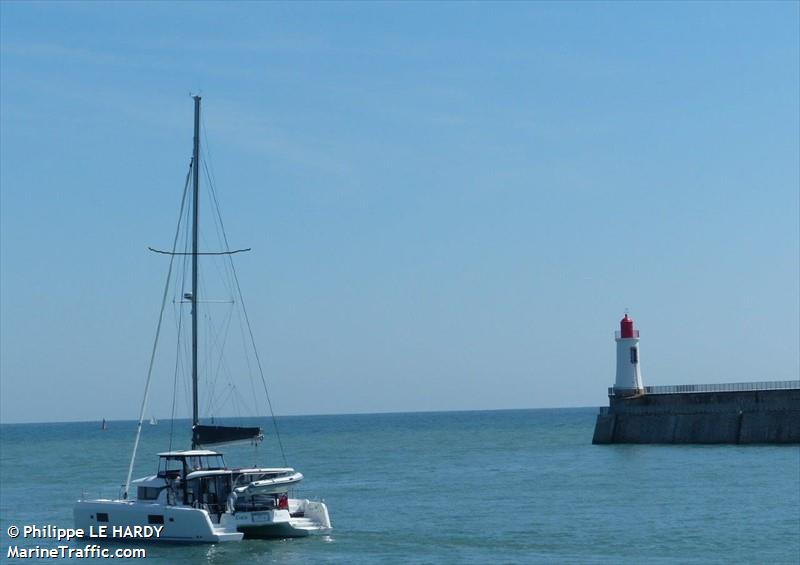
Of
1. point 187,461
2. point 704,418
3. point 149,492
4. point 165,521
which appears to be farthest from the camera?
point 704,418

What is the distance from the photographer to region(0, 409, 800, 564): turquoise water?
2831 cm

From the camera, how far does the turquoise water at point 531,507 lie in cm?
2831

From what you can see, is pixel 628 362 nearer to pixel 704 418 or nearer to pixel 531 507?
pixel 704 418

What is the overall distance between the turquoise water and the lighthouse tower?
11.5ft

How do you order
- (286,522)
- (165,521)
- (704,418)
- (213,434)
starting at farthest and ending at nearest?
1. (704,418)
2. (213,434)
3. (286,522)
4. (165,521)

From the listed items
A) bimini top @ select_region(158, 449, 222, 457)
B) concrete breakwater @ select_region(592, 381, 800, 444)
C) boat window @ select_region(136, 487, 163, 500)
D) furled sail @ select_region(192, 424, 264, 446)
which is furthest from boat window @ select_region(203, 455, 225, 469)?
concrete breakwater @ select_region(592, 381, 800, 444)

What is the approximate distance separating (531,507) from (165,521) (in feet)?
42.4

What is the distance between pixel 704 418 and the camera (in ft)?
208

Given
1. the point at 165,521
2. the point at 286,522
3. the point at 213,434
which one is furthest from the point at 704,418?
the point at 165,521

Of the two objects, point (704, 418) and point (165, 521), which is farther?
point (704, 418)

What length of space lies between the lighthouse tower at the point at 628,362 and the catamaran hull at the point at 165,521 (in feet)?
132

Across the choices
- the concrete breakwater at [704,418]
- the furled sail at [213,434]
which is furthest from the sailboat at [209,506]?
the concrete breakwater at [704,418]

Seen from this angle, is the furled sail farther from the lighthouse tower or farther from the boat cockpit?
the lighthouse tower

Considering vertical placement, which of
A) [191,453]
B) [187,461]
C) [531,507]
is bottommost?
[531,507]
